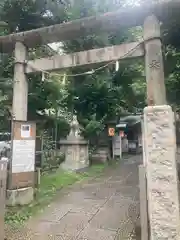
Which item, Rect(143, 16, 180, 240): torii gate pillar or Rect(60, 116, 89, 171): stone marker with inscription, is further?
Rect(60, 116, 89, 171): stone marker with inscription

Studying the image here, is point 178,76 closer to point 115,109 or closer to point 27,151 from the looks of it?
point 27,151

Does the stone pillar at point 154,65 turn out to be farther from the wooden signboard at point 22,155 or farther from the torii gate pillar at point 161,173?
the wooden signboard at point 22,155

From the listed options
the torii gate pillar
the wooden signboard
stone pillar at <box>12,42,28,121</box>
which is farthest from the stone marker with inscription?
the torii gate pillar

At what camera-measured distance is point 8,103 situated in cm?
671

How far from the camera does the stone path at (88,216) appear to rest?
396 centimetres

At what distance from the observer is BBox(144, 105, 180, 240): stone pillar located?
292 centimetres

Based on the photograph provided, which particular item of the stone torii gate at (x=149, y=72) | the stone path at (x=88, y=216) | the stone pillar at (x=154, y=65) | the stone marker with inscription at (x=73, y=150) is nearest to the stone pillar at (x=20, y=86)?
the stone torii gate at (x=149, y=72)

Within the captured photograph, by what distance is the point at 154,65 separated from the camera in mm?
4703

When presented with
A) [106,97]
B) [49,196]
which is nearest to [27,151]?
[49,196]

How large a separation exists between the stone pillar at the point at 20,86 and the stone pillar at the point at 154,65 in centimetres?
319

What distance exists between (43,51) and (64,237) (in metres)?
6.92

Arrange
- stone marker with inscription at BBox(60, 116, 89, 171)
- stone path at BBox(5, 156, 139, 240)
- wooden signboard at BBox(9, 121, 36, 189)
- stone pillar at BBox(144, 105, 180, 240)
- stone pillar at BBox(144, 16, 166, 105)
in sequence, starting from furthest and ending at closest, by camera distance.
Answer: stone marker with inscription at BBox(60, 116, 89, 171)
wooden signboard at BBox(9, 121, 36, 189)
stone pillar at BBox(144, 16, 166, 105)
stone path at BBox(5, 156, 139, 240)
stone pillar at BBox(144, 105, 180, 240)

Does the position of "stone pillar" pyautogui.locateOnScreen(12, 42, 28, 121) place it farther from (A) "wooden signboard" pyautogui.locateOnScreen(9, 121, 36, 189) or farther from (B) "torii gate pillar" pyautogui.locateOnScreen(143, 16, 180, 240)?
(B) "torii gate pillar" pyautogui.locateOnScreen(143, 16, 180, 240)

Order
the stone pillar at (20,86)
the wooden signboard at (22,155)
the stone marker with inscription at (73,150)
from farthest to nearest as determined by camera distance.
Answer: the stone marker with inscription at (73,150)
the stone pillar at (20,86)
the wooden signboard at (22,155)
